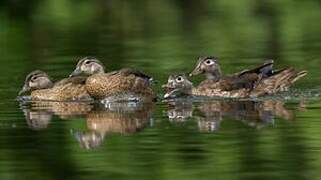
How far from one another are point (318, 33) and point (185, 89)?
43.3ft

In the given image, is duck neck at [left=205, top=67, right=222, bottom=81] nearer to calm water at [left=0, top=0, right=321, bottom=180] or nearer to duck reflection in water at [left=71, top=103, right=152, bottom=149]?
calm water at [left=0, top=0, right=321, bottom=180]

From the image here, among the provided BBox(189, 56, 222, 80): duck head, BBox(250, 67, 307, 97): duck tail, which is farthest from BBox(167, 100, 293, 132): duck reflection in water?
BBox(189, 56, 222, 80): duck head

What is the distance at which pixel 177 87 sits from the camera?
73.5 ft

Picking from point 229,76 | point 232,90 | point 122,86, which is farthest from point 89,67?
point 232,90

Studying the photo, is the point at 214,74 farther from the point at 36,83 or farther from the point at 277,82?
the point at 36,83

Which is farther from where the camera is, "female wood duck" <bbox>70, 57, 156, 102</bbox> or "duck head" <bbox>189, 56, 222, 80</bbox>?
"duck head" <bbox>189, 56, 222, 80</bbox>

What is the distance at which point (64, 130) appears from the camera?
61.1 ft

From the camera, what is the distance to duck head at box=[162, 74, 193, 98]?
22391mm

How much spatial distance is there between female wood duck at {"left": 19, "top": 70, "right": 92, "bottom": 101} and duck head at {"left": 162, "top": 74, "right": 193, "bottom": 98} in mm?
1283

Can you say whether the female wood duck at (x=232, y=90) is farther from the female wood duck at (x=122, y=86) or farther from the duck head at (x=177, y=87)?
the female wood duck at (x=122, y=86)

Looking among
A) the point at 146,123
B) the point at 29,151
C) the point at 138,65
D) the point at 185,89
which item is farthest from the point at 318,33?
the point at 29,151

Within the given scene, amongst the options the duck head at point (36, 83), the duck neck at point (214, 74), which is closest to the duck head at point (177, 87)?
the duck neck at point (214, 74)

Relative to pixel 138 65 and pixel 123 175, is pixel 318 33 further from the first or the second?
pixel 123 175

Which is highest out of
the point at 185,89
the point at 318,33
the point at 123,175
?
the point at 318,33
